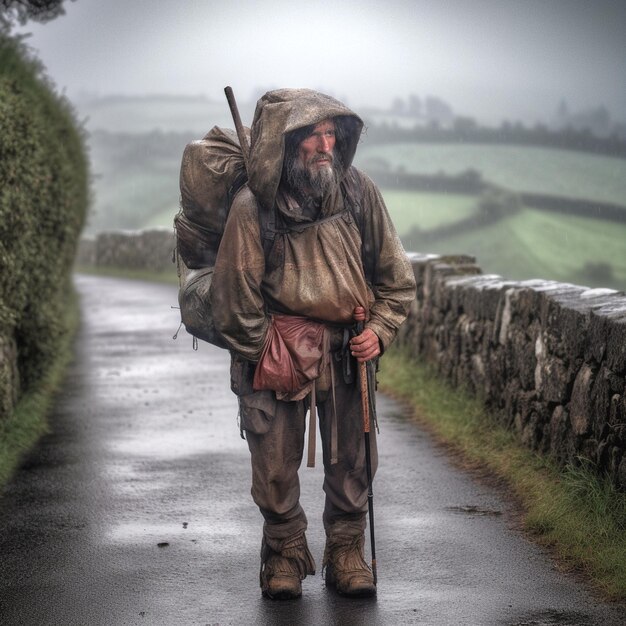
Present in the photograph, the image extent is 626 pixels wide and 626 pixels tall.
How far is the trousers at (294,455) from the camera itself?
16.4ft

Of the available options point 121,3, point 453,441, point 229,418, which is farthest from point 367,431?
point 121,3

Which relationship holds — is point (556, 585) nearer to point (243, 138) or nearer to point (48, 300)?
point (243, 138)

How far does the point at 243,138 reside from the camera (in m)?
4.92

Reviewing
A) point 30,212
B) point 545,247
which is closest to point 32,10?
point 30,212

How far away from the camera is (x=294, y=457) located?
5.06 meters

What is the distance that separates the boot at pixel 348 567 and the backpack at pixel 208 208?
1083 mm

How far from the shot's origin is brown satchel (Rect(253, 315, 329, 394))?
4.88 m

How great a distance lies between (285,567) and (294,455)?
0.52m

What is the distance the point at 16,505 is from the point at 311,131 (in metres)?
3.39

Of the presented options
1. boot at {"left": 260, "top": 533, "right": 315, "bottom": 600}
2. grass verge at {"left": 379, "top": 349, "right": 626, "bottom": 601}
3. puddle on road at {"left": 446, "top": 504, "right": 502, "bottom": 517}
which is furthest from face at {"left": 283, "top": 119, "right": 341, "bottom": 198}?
puddle on road at {"left": 446, "top": 504, "right": 502, "bottom": 517}

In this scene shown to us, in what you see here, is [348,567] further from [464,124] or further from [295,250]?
[464,124]

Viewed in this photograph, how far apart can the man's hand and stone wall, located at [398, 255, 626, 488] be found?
162 centimetres

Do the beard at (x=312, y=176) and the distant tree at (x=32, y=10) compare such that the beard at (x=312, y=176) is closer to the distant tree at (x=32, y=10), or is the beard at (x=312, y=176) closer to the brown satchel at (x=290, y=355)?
the brown satchel at (x=290, y=355)

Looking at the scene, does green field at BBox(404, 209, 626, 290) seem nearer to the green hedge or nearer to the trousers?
the green hedge
